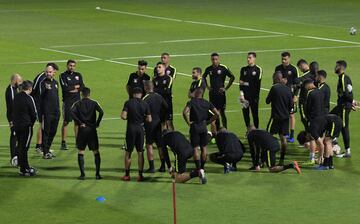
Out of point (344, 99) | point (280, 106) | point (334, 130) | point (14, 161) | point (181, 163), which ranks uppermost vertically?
point (344, 99)

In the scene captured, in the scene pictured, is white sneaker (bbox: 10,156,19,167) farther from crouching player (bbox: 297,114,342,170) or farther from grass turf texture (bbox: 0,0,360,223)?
crouching player (bbox: 297,114,342,170)

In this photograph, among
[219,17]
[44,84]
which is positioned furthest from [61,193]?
[219,17]

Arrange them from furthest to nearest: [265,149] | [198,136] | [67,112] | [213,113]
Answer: [67,112] → [265,149] → [213,113] → [198,136]

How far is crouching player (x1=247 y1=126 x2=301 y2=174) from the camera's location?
24391mm

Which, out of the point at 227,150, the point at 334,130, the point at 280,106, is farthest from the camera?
the point at 280,106

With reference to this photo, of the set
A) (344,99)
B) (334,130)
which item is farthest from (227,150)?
(344,99)

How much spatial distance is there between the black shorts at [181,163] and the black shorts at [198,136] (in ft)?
1.59

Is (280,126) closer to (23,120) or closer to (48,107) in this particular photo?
(48,107)

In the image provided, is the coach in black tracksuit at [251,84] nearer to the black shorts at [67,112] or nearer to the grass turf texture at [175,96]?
the grass turf texture at [175,96]

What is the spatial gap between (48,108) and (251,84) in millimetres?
5892

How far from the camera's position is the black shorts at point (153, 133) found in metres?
24.5

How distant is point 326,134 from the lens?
24984mm

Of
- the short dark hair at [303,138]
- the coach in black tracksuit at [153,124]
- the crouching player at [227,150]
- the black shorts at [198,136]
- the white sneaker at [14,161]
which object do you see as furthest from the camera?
the short dark hair at [303,138]

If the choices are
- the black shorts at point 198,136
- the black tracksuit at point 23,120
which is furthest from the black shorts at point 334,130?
the black tracksuit at point 23,120
